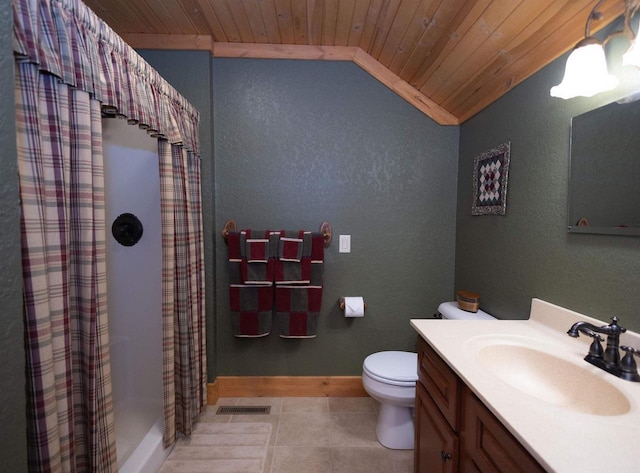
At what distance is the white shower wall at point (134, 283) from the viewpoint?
1.60m

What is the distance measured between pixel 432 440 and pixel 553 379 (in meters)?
0.48

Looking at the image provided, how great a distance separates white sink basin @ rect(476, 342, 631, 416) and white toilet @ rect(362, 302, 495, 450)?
0.56 m

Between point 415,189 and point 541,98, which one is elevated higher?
point 541,98

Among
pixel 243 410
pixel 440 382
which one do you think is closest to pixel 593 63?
pixel 440 382

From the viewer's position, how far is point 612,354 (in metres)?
0.86

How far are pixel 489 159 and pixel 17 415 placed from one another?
7.04 feet

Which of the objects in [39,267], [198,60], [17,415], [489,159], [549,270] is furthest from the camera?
[198,60]

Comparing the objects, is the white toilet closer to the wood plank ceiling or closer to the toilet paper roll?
the toilet paper roll

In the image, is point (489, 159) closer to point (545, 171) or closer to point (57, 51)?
point (545, 171)

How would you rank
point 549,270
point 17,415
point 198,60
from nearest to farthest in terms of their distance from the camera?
point 17,415 < point 549,270 < point 198,60

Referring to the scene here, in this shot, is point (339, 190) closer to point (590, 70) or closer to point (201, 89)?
point (201, 89)

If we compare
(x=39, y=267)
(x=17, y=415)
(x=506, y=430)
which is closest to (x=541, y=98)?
(x=506, y=430)

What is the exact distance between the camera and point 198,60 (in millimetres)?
1866

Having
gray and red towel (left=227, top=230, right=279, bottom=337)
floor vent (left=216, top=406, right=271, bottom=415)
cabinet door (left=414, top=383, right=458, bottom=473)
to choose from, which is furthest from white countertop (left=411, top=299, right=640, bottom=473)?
floor vent (left=216, top=406, right=271, bottom=415)
